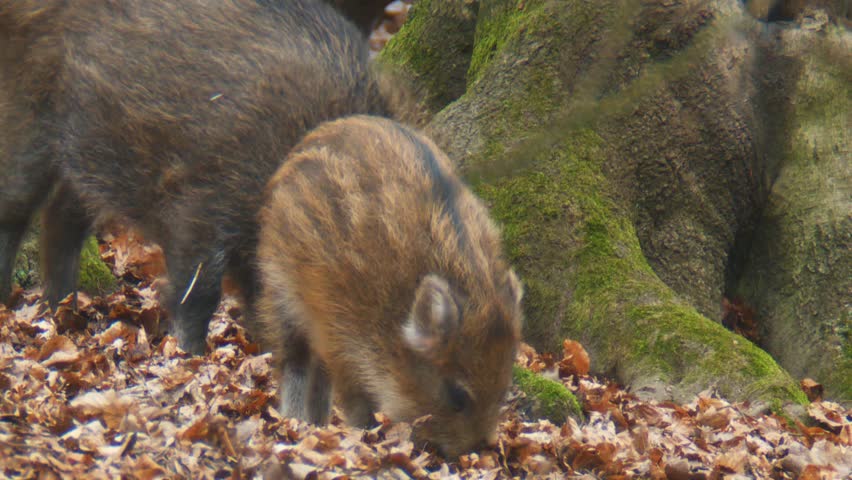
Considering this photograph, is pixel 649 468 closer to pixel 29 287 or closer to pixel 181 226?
pixel 181 226

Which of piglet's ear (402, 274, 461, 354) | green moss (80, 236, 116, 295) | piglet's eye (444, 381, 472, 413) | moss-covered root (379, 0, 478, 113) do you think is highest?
moss-covered root (379, 0, 478, 113)

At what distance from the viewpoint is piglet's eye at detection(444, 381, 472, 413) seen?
410 centimetres

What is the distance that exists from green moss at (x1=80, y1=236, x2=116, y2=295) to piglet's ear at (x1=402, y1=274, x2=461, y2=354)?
10.5 feet

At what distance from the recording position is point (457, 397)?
13.5 feet

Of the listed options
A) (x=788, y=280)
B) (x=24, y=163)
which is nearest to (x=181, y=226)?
(x=24, y=163)

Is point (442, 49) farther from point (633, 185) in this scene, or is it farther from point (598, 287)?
point (598, 287)

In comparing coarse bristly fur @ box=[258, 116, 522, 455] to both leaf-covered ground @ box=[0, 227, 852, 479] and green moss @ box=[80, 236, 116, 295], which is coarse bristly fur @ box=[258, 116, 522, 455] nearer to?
leaf-covered ground @ box=[0, 227, 852, 479]

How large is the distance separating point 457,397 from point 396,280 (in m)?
0.58

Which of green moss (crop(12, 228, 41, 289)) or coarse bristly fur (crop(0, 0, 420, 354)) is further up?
coarse bristly fur (crop(0, 0, 420, 354))

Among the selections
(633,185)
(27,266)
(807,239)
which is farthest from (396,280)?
(807,239)

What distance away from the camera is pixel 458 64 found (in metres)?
7.52

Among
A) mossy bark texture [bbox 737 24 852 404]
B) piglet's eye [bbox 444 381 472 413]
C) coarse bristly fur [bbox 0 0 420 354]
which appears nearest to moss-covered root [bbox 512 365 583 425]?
piglet's eye [bbox 444 381 472 413]

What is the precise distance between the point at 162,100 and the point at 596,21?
3.00 meters

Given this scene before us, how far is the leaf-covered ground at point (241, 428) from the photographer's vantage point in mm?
3357
